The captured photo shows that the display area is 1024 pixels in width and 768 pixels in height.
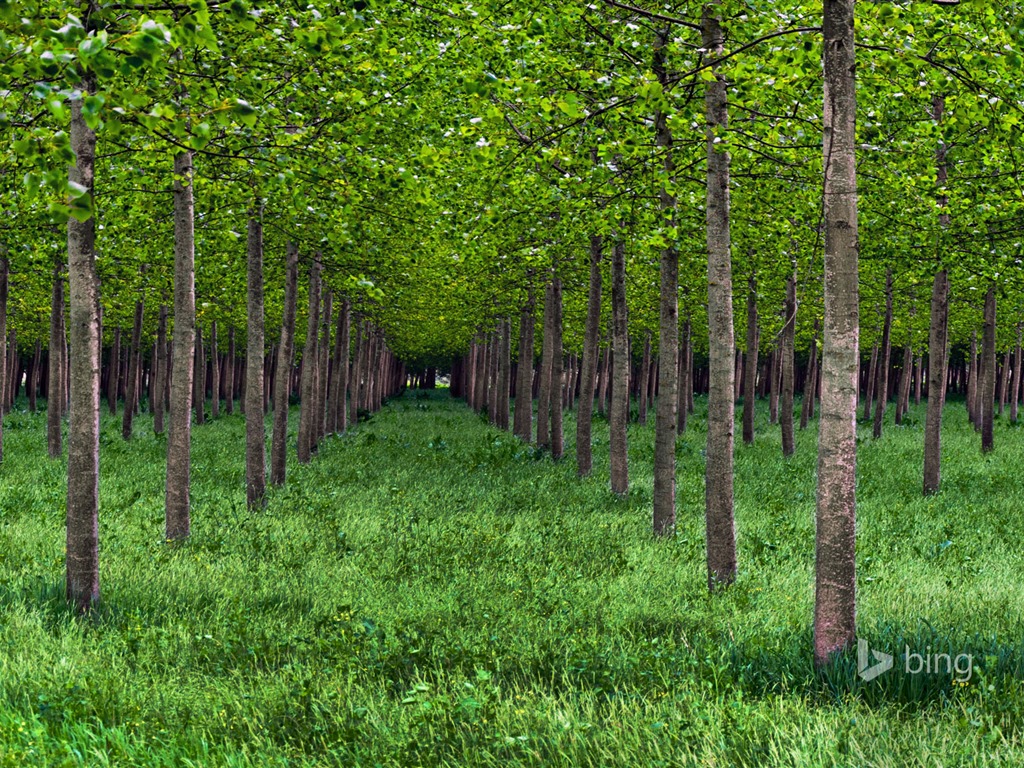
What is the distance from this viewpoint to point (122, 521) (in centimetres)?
1159

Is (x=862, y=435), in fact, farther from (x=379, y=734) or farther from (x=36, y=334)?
(x=36, y=334)

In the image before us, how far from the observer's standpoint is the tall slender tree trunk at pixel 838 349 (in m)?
5.51

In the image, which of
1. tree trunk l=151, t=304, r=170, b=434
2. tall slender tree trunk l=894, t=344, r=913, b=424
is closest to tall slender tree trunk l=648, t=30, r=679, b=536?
tree trunk l=151, t=304, r=170, b=434

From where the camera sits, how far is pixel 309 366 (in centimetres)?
1830

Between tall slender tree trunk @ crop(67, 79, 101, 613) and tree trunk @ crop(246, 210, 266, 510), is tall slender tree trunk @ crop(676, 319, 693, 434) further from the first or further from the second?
tall slender tree trunk @ crop(67, 79, 101, 613)

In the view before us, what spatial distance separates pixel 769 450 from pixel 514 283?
27.2 ft

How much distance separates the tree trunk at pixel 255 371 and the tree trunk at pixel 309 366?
4.50 meters

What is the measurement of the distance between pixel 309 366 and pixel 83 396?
11132 millimetres

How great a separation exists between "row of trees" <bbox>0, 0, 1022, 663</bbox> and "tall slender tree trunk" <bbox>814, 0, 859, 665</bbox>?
0.06 feet

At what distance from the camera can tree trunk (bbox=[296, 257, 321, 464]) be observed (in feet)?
60.2

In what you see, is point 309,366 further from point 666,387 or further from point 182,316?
point 666,387

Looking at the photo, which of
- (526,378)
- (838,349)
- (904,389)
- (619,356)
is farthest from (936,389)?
Answer: (904,389)

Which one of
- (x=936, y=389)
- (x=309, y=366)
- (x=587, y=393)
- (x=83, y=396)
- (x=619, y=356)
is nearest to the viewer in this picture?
(x=83, y=396)

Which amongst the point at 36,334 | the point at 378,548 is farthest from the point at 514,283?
the point at 36,334
